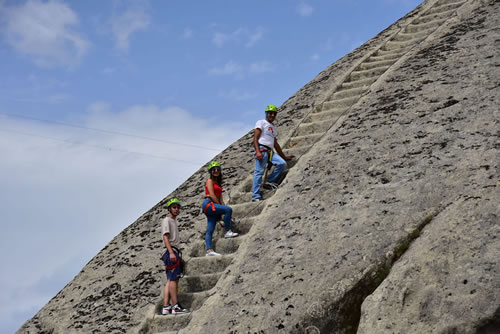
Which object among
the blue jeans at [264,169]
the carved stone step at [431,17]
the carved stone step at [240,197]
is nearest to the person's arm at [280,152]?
the blue jeans at [264,169]

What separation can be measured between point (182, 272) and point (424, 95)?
5.06 m

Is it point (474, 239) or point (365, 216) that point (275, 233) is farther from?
point (474, 239)

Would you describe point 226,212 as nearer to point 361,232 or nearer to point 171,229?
point 171,229

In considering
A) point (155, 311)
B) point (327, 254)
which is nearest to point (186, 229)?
point (155, 311)

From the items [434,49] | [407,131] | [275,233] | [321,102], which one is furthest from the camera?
Result: [321,102]

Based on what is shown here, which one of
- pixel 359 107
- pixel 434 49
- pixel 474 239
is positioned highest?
pixel 434 49

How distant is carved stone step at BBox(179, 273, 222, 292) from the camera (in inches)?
338

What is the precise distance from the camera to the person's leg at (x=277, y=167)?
10.2 metres

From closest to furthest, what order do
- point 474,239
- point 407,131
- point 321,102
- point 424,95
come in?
1. point 474,239
2. point 407,131
3. point 424,95
4. point 321,102

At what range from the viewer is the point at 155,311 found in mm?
8727

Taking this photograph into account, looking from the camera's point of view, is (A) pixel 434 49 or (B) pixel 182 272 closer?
(B) pixel 182 272

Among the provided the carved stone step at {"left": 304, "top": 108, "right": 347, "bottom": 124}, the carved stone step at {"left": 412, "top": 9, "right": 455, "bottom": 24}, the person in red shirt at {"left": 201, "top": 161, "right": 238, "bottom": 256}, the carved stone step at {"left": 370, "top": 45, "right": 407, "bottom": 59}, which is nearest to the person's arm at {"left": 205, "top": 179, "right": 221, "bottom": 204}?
the person in red shirt at {"left": 201, "top": 161, "right": 238, "bottom": 256}

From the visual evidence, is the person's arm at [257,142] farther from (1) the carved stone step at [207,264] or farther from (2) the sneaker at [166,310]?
(2) the sneaker at [166,310]

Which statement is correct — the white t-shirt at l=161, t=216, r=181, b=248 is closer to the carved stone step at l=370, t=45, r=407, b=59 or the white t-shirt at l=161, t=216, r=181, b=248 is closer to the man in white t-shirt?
the man in white t-shirt
